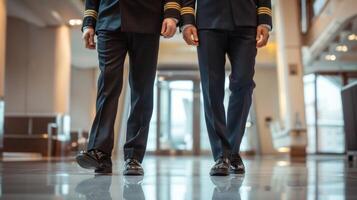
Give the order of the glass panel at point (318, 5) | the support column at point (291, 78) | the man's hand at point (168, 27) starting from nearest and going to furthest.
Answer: the man's hand at point (168, 27)
the support column at point (291, 78)
the glass panel at point (318, 5)

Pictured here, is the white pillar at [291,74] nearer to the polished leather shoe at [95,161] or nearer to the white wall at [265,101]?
the white wall at [265,101]

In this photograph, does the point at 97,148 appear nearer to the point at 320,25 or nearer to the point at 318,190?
the point at 318,190

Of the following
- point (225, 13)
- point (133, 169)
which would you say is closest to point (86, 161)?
point (133, 169)

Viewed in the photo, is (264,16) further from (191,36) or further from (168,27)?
(168,27)

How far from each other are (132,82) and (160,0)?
431mm

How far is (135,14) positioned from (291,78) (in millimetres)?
9462

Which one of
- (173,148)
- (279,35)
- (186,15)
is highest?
Result: (279,35)

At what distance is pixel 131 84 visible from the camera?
2.60 m

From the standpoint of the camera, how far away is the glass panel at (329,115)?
1722cm

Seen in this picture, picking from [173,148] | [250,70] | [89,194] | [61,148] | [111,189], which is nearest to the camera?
[89,194]

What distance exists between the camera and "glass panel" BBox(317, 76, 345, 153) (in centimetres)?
1722

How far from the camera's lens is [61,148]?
11.5 metres

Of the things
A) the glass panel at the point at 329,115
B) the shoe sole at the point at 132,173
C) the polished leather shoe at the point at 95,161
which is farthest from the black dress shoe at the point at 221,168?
the glass panel at the point at 329,115

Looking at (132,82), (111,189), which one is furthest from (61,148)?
(111,189)
